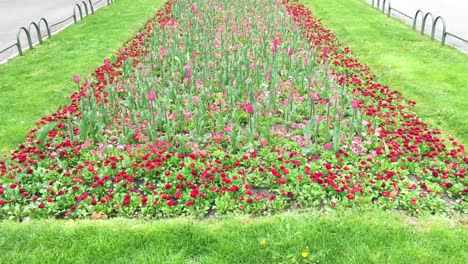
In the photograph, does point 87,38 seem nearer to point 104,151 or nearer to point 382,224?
point 104,151

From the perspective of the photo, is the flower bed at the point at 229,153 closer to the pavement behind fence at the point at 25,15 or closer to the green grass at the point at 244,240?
the green grass at the point at 244,240

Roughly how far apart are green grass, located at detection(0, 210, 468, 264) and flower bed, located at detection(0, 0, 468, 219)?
278mm

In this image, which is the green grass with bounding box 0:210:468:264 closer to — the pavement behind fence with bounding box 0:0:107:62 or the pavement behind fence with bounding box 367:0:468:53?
the pavement behind fence with bounding box 0:0:107:62

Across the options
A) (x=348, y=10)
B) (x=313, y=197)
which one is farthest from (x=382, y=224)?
(x=348, y=10)

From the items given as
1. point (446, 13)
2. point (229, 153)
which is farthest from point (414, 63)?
point (446, 13)

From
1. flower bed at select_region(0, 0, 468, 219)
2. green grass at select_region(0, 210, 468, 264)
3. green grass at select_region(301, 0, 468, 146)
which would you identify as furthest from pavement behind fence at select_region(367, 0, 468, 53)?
green grass at select_region(0, 210, 468, 264)

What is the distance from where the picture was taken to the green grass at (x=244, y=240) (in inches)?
144

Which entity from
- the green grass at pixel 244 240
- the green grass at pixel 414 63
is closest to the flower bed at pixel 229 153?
the green grass at pixel 244 240

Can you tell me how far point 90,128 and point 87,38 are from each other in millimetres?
6901

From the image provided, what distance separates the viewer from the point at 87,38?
466 inches

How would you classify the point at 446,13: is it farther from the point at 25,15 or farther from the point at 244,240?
the point at 25,15

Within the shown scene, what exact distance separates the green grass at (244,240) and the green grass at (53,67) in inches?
92.0

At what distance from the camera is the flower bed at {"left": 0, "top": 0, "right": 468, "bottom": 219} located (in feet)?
14.8

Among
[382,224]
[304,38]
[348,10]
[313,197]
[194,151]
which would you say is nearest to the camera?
[382,224]
